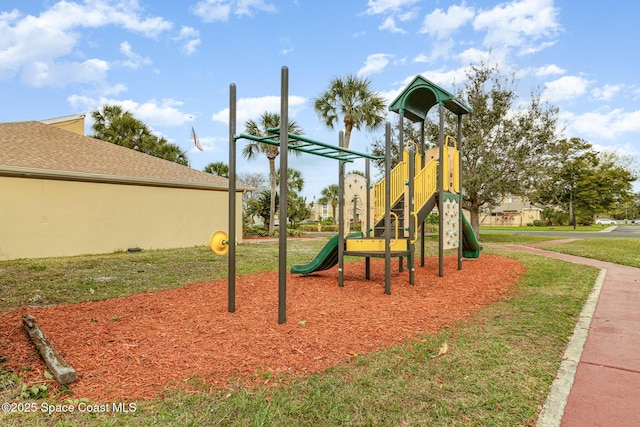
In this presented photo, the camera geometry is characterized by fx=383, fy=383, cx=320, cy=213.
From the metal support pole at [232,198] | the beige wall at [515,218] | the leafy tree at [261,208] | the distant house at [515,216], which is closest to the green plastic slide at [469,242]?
the metal support pole at [232,198]

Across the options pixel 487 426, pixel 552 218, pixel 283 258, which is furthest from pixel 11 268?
pixel 552 218

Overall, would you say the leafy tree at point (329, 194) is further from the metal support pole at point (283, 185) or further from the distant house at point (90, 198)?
the metal support pole at point (283, 185)

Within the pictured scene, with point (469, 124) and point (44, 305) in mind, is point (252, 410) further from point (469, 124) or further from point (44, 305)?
point (469, 124)

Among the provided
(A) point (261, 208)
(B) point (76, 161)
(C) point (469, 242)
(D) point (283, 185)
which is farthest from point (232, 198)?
(A) point (261, 208)

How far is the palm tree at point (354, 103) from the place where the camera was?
818 inches

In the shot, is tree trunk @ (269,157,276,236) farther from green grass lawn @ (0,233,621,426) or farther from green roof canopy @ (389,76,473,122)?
green grass lawn @ (0,233,621,426)

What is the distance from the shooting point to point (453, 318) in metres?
4.71

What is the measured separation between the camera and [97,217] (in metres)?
12.0

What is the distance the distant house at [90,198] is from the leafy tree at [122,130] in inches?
235

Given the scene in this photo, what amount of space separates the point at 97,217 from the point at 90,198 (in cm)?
62

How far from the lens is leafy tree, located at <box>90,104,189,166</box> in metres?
22.1

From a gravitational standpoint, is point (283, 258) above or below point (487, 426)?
above

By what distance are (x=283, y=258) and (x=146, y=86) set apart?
373 inches

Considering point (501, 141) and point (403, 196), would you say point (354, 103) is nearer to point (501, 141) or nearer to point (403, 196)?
point (501, 141)
